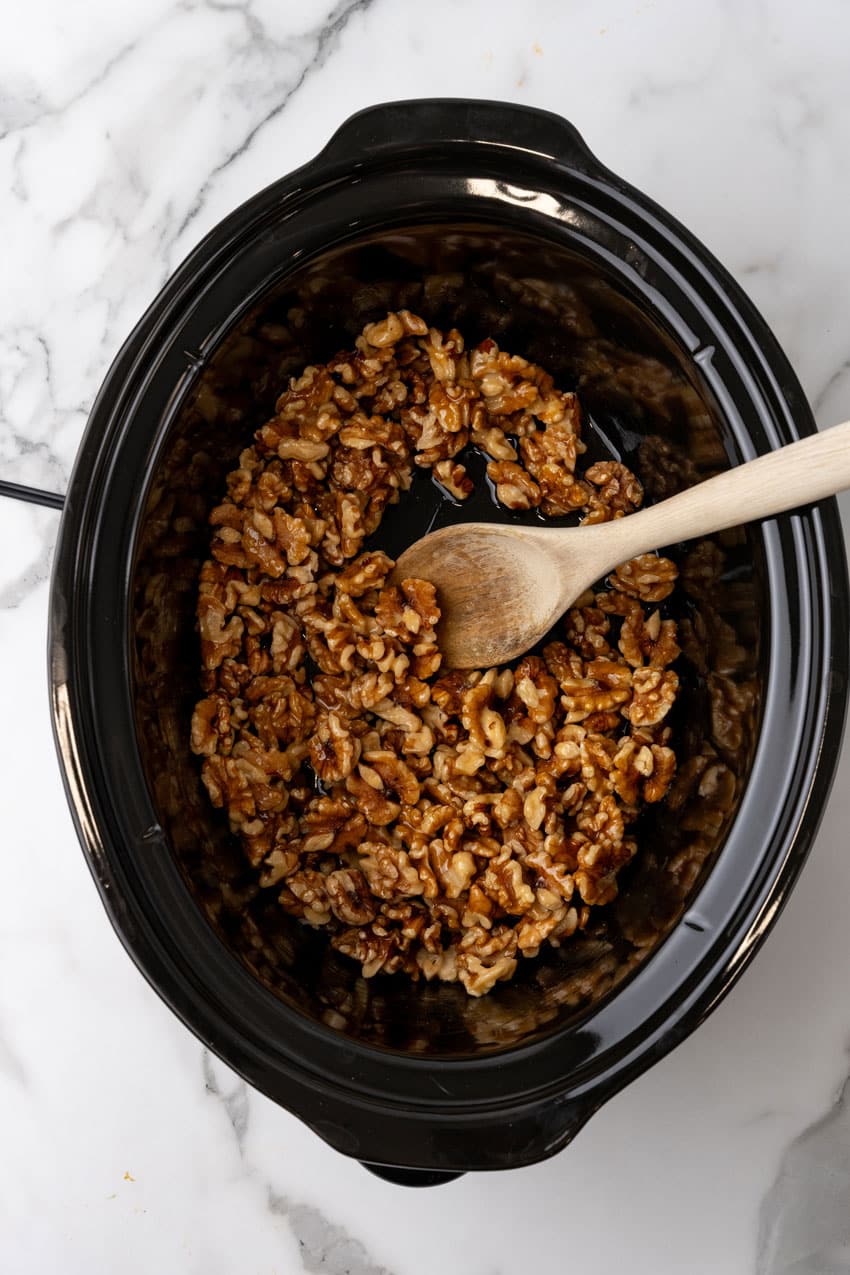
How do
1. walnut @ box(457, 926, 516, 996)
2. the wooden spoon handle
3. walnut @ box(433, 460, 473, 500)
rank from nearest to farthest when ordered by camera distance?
the wooden spoon handle
walnut @ box(457, 926, 516, 996)
walnut @ box(433, 460, 473, 500)

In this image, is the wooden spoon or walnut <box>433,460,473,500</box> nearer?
the wooden spoon

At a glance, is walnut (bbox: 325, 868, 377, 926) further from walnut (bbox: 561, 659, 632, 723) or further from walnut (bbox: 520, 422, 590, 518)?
walnut (bbox: 520, 422, 590, 518)

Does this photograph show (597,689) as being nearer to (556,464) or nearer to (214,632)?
(556,464)

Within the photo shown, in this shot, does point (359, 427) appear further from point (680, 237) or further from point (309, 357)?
point (680, 237)

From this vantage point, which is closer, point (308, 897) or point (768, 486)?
point (768, 486)

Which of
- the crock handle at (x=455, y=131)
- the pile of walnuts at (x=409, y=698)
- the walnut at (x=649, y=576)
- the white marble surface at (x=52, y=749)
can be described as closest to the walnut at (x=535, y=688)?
the pile of walnuts at (x=409, y=698)

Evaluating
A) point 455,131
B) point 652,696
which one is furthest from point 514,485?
point 455,131

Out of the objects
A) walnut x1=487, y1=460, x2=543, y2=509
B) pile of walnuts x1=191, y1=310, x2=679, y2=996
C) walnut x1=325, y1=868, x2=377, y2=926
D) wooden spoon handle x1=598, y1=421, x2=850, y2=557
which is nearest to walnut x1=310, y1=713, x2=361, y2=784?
pile of walnuts x1=191, y1=310, x2=679, y2=996

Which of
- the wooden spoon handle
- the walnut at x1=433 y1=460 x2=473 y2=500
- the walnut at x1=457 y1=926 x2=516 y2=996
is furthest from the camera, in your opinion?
the walnut at x1=433 y1=460 x2=473 y2=500
